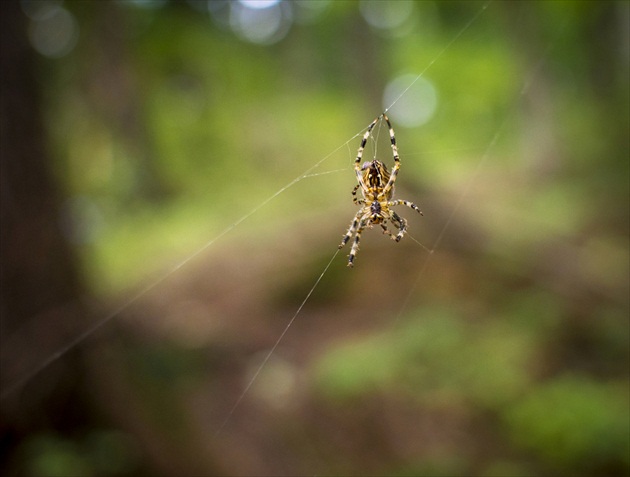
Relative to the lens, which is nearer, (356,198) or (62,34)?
(356,198)

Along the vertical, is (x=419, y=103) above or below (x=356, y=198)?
above

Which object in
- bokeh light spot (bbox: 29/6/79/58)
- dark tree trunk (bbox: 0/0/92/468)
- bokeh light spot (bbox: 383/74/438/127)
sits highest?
bokeh light spot (bbox: 383/74/438/127)

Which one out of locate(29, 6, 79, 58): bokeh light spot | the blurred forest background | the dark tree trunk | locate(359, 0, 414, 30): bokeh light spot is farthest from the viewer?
locate(359, 0, 414, 30): bokeh light spot

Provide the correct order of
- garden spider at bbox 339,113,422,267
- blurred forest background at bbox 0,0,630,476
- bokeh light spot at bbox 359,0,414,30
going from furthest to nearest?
1. bokeh light spot at bbox 359,0,414,30
2. blurred forest background at bbox 0,0,630,476
3. garden spider at bbox 339,113,422,267

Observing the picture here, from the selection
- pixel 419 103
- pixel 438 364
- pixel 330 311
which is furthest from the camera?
pixel 419 103

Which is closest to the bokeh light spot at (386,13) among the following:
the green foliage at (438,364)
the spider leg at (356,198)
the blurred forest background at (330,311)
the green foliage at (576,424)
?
the blurred forest background at (330,311)

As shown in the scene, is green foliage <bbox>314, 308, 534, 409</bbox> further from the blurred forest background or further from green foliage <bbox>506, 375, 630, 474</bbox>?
green foliage <bbox>506, 375, 630, 474</bbox>

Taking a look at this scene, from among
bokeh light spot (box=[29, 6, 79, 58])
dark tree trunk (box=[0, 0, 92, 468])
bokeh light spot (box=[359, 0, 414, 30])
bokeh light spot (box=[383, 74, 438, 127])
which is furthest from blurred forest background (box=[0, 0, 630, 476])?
A: bokeh light spot (box=[383, 74, 438, 127])

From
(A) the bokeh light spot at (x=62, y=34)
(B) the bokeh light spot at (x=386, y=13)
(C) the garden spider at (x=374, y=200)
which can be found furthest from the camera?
(B) the bokeh light spot at (x=386, y=13)

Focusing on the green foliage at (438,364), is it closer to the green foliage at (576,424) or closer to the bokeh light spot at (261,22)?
the green foliage at (576,424)

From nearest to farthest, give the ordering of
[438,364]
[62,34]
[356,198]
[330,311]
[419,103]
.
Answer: [356,198] < [438,364] < [330,311] < [62,34] < [419,103]

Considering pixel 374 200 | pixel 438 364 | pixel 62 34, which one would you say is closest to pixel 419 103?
pixel 62 34

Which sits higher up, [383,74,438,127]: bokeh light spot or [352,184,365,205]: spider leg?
[383,74,438,127]: bokeh light spot

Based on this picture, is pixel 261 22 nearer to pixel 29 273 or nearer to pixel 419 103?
pixel 419 103
